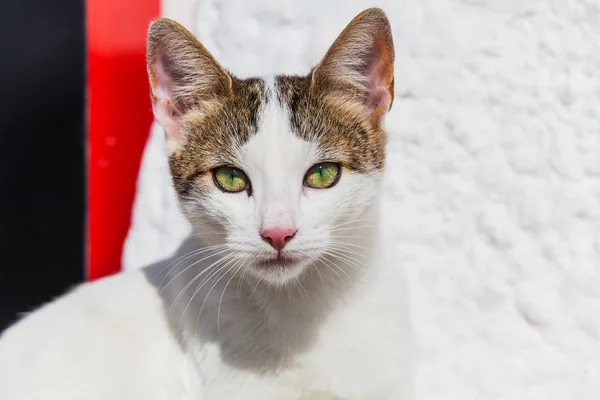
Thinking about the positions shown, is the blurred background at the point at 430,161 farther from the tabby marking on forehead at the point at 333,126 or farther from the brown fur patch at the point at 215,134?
the brown fur patch at the point at 215,134

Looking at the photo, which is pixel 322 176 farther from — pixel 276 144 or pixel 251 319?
pixel 251 319

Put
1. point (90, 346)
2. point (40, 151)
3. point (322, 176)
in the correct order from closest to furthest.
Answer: point (322, 176)
point (90, 346)
point (40, 151)

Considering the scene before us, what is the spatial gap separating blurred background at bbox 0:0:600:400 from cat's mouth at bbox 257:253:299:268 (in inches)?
28.9

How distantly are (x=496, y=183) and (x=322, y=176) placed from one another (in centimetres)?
71

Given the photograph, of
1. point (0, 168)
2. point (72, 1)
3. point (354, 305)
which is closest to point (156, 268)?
point (354, 305)

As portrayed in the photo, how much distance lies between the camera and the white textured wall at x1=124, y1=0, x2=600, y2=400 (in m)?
1.54

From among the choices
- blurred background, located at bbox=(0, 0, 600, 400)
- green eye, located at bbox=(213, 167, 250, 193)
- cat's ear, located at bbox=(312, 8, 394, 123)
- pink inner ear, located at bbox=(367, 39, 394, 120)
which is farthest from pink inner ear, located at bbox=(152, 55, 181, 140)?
blurred background, located at bbox=(0, 0, 600, 400)

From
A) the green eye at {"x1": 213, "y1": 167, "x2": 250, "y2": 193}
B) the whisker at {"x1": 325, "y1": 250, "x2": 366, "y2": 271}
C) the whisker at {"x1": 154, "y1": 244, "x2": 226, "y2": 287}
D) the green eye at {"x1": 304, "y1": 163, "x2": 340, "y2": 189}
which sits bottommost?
the whisker at {"x1": 154, "y1": 244, "x2": 226, "y2": 287}

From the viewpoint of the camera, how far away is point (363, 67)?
1.17 metres

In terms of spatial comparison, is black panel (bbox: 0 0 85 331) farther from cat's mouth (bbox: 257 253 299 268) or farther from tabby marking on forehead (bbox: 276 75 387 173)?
cat's mouth (bbox: 257 253 299 268)

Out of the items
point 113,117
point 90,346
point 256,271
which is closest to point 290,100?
point 256,271

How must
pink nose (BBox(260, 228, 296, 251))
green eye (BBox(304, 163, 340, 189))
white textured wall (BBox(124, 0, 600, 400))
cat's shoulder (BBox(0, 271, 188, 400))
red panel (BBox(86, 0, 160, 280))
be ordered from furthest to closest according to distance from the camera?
red panel (BBox(86, 0, 160, 280)), white textured wall (BBox(124, 0, 600, 400)), cat's shoulder (BBox(0, 271, 188, 400)), green eye (BBox(304, 163, 340, 189)), pink nose (BBox(260, 228, 296, 251))

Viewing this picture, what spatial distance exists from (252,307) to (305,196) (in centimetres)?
27

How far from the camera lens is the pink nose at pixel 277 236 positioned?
99 centimetres
